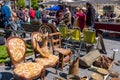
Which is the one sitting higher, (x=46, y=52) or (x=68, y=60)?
(x=46, y=52)

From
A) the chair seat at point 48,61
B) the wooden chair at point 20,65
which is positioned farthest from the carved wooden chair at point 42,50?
the wooden chair at point 20,65

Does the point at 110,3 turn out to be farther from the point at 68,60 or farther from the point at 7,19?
the point at 68,60

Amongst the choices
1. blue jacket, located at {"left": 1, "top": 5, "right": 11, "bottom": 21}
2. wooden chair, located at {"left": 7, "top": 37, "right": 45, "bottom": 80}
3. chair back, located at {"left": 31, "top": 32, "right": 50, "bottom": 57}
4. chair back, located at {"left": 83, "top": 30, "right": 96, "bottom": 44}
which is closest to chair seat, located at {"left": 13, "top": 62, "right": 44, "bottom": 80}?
wooden chair, located at {"left": 7, "top": 37, "right": 45, "bottom": 80}

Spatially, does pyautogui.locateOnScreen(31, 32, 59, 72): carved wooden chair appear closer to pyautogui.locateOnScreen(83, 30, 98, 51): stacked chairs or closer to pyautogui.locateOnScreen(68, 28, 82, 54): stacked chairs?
pyautogui.locateOnScreen(83, 30, 98, 51): stacked chairs

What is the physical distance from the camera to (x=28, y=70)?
17.1 feet

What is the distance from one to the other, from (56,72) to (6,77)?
1.35 metres

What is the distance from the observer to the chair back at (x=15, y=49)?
17.9ft

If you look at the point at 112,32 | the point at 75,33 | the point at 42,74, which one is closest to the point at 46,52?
the point at 42,74

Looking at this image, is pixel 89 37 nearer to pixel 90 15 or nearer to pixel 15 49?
pixel 90 15

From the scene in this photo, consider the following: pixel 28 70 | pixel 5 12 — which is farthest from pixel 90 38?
pixel 5 12

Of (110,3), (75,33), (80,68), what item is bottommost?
(80,68)

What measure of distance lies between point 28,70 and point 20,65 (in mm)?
347

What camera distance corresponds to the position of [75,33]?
936cm

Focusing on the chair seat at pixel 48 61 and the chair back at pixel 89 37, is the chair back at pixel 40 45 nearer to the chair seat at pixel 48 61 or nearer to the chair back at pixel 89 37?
the chair seat at pixel 48 61
